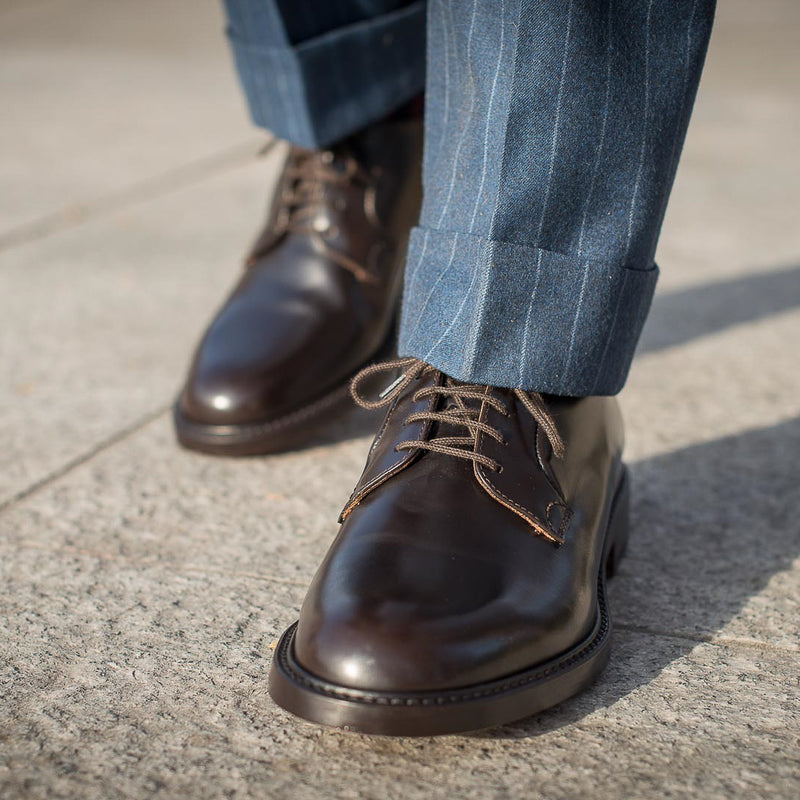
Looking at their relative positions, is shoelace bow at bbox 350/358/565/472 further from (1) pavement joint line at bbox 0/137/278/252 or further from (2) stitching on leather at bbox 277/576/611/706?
(1) pavement joint line at bbox 0/137/278/252

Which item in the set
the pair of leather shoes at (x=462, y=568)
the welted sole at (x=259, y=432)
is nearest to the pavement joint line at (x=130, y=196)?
the welted sole at (x=259, y=432)

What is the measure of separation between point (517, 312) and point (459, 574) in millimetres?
327

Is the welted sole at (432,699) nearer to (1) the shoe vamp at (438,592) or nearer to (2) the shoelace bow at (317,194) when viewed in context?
(1) the shoe vamp at (438,592)

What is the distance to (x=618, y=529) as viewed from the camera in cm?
136

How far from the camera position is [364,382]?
1.91 m

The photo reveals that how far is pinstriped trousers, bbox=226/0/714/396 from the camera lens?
1.14 m

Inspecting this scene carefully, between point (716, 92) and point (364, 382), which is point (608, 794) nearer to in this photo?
point (364, 382)

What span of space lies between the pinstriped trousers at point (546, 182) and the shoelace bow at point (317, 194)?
0.51 m

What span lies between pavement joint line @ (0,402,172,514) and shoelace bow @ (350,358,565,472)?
650 mm

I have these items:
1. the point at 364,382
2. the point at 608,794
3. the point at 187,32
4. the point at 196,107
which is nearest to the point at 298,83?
the point at 364,382

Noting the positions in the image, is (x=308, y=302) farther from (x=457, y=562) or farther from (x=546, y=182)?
(x=457, y=562)

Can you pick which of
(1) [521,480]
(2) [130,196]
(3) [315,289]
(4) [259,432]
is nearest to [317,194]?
(3) [315,289]

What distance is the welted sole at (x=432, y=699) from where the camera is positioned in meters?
0.97

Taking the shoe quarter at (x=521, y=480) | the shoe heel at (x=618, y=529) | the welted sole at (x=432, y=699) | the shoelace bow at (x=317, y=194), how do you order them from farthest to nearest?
1. the shoelace bow at (x=317, y=194)
2. the shoe heel at (x=618, y=529)
3. the shoe quarter at (x=521, y=480)
4. the welted sole at (x=432, y=699)
